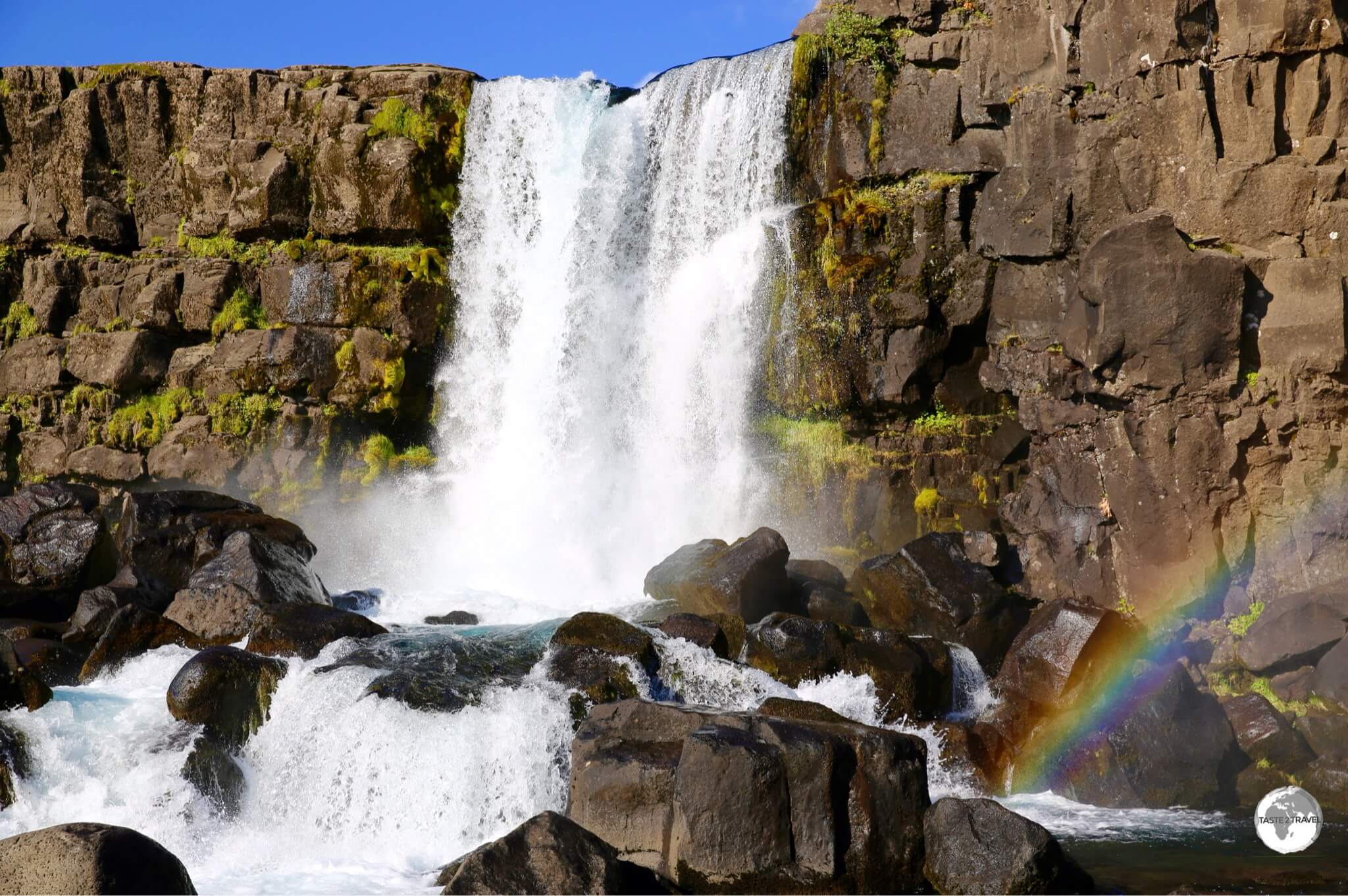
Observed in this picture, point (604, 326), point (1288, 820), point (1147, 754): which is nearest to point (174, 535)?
point (604, 326)

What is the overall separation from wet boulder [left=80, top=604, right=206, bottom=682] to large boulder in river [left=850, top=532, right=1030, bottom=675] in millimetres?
9564

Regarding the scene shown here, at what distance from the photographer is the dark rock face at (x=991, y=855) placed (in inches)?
375

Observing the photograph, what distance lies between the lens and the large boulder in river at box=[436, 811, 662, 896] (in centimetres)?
827

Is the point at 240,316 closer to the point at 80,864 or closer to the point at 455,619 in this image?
the point at 455,619

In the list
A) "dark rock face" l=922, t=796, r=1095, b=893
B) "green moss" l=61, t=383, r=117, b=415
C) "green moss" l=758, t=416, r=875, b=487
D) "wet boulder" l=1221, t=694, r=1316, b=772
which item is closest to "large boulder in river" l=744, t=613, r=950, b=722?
"wet boulder" l=1221, t=694, r=1316, b=772

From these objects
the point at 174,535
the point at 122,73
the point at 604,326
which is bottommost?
the point at 174,535

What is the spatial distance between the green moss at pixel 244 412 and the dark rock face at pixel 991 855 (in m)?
18.8

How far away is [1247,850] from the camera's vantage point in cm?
1166

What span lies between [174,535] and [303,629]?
15.5 feet

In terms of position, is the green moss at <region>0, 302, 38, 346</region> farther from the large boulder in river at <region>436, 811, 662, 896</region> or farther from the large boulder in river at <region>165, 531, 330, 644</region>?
the large boulder in river at <region>436, 811, 662, 896</region>

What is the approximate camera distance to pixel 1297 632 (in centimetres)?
1516

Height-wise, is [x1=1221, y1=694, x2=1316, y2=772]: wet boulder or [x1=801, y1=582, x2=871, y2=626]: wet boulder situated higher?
[x1=801, y1=582, x2=871, y2=626]: wet boulder

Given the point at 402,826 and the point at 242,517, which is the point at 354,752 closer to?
the point at 402,826

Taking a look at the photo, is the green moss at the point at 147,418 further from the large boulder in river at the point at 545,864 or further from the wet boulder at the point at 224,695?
the large boulder in river at the point at 545,864
